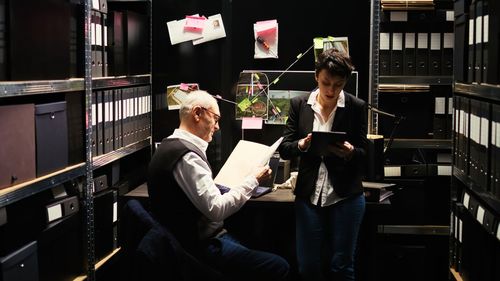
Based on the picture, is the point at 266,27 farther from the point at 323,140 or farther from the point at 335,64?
the point at 323,140

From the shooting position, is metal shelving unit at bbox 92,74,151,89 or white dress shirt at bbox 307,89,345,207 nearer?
white dress shirt at bbox 307,89,345,207

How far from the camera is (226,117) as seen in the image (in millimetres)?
4078

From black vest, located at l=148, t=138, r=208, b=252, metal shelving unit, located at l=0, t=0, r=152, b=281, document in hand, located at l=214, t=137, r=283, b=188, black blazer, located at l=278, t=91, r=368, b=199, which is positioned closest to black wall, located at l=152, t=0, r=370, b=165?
A: metal shelving unit, located at l=0, t=0, r=152, b=281

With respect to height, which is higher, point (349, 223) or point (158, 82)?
point (158, 82)

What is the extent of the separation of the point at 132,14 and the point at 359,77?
1.42 meters

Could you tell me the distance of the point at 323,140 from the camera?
9.48 ft

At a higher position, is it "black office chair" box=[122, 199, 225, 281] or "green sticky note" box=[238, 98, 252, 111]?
"green sticky note" box=[238, 98, 252, 111]

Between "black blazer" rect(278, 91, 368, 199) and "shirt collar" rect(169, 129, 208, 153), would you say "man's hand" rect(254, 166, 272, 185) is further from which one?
"shirt collar" rect(169, 129, 208, 153)

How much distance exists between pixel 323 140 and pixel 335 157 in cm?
17

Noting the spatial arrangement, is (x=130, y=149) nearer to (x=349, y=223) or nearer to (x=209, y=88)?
(x=209, y=88)

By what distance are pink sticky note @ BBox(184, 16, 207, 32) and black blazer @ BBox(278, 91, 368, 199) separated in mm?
1168

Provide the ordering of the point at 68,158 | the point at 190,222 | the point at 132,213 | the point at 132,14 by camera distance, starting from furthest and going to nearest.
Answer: the point at 132,14
the point at 68,158
the point at 190,222
the point at 132,213

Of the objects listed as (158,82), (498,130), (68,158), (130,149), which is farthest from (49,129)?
(498,130)

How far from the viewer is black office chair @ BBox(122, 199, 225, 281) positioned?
2352 millimetres
